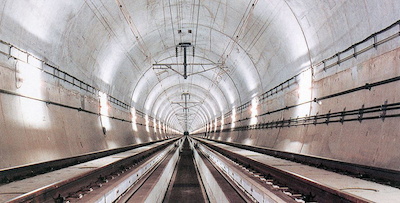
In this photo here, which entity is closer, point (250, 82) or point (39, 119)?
point (39, 119)

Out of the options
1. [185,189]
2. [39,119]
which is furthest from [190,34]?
[39,119]

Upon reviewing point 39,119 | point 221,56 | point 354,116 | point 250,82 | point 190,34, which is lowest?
point 354,116

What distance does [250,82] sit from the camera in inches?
633

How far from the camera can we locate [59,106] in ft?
30.0

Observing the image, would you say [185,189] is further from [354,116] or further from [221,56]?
[221,56]

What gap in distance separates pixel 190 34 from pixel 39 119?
30.3 ft

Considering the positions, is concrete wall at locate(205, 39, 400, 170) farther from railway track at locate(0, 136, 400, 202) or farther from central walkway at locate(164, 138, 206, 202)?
central walkway at locate(164, 138, 206, 202)

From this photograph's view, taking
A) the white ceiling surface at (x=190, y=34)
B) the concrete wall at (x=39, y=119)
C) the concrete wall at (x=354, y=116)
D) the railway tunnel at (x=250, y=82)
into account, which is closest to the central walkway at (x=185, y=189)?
the railway tunnel at (x=250, y=82)

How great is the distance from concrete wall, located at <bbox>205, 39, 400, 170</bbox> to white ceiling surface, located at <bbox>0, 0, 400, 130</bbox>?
0.61 meters

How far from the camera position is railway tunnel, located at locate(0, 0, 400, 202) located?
5.27 metres

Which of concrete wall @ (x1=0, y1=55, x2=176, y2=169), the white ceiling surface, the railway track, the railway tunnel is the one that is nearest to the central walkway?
the railway tunnel

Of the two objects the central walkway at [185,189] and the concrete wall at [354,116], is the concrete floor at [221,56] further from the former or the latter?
the central walkway at [185,189]

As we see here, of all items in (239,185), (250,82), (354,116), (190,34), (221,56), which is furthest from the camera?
(221,56)

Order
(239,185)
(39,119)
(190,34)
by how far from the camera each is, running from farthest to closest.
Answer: (190,34) → (39,119) → (239,185)
